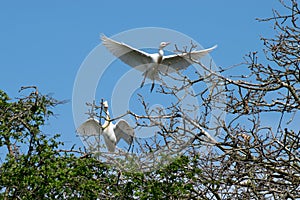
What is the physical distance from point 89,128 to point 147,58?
1297mm

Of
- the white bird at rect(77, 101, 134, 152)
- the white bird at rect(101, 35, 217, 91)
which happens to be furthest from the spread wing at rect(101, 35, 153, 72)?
the white bird at rect(77, 101, 134, 152)

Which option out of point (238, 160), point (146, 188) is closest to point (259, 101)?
point (238, 160)

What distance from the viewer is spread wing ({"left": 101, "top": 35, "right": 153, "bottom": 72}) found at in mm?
8156

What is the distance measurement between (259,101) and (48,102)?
3419mm

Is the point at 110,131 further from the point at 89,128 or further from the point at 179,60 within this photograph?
the point at 179,60

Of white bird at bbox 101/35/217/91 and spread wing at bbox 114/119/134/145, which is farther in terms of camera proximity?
spread wing at bbox 114/119/134/145

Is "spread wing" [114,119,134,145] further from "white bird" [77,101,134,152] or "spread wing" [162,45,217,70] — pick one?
"spread wing" [162,45,217,70]

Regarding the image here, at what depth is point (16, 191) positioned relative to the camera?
8016mm

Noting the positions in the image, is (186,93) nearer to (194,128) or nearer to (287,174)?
(194,128)

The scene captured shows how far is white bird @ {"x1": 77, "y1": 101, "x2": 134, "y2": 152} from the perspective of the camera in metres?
8.88

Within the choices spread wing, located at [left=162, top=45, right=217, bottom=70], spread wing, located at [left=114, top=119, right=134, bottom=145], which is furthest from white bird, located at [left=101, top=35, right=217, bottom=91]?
spread wing, located at [left=114, top=119, right=134, bottom=145]

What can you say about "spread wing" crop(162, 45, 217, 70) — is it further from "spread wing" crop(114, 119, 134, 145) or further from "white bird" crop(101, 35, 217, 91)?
"spread wing" crop(114, 119, 134, 145)

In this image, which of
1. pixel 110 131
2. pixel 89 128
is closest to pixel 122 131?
pixel 110 131

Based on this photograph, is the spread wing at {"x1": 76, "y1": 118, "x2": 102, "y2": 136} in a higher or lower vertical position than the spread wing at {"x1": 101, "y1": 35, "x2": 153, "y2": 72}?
lower
